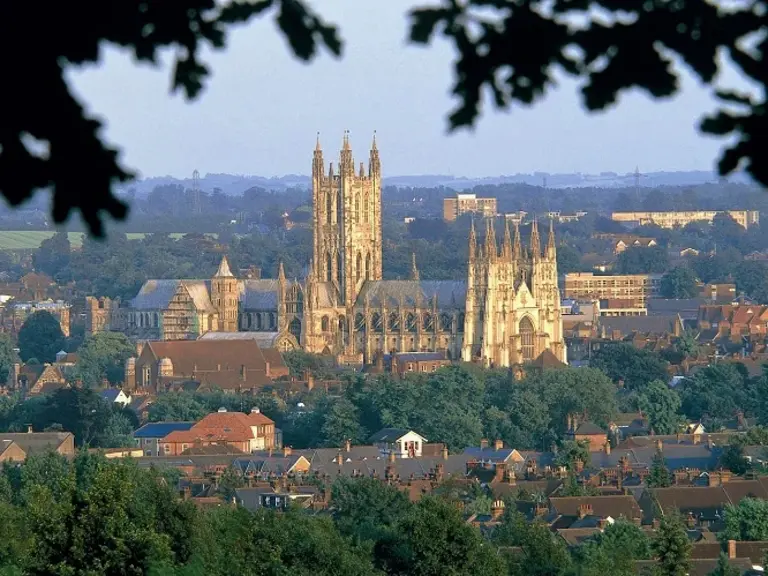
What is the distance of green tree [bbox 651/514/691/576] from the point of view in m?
35.8

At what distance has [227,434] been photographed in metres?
73.4

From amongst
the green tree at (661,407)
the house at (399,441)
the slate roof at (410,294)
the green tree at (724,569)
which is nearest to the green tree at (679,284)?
the slate roof at (410,294)

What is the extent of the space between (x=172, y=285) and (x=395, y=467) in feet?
166

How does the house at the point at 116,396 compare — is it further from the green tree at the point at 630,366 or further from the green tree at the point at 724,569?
the green tree at the point at 724,569

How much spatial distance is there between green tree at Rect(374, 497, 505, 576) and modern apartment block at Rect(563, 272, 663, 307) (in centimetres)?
11997

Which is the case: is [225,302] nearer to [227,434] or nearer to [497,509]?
[227,434]

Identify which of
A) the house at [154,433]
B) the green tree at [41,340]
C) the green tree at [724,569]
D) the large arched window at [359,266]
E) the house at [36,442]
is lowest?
the green tree at [41,340]

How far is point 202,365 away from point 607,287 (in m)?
70.2

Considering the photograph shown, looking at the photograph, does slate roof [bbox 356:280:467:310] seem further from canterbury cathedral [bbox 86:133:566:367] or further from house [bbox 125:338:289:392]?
house [bbox 125:338:289:392]

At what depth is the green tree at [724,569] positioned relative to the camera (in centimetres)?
3681

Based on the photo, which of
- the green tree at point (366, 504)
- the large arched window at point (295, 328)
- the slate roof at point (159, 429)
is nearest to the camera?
the green tree at point (366, 504)

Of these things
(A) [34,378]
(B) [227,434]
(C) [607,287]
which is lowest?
(A) [34,378]

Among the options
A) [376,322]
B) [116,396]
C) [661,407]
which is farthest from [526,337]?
[661,407]

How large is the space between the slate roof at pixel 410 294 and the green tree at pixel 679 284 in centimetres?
6323
